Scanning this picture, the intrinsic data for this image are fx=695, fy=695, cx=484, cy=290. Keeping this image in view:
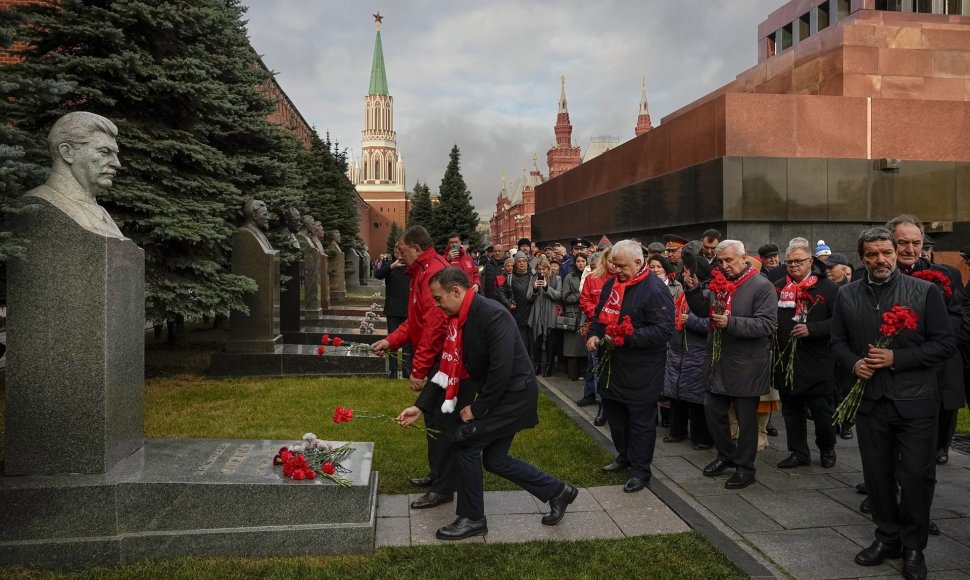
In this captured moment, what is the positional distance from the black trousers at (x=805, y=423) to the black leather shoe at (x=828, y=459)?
4cm

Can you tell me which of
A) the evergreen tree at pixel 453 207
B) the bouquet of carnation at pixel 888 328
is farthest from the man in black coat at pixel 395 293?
the evergreen tree at pixel 453 207

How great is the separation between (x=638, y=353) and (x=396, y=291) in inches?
215

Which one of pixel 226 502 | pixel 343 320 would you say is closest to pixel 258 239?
pixel 343 320

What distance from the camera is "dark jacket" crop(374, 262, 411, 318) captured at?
34.3 feet

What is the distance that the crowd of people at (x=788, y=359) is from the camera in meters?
4.18

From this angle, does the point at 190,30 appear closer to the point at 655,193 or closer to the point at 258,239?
the point at 258,239

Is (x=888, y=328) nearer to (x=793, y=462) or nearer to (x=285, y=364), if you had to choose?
(x=793, y=462)

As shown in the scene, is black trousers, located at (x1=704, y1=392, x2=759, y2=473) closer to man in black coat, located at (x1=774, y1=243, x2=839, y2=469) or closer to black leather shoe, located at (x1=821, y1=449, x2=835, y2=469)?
man in black coat, located at (x1=774, y1=243, x2=839, y2=469)

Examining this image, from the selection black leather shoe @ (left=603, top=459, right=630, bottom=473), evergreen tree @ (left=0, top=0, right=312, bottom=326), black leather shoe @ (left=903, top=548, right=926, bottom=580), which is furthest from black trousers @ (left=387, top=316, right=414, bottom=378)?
black leather shoe @ (left=903, top=548, right=926, bottom=580)

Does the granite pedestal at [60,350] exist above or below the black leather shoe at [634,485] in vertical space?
above

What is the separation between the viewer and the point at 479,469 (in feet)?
15.2

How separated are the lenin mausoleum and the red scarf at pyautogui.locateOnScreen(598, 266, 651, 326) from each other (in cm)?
754

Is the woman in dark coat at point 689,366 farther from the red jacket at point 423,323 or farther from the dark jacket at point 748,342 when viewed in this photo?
the red jacket at point 423,323

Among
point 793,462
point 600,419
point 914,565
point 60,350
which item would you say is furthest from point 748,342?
point 60,350
